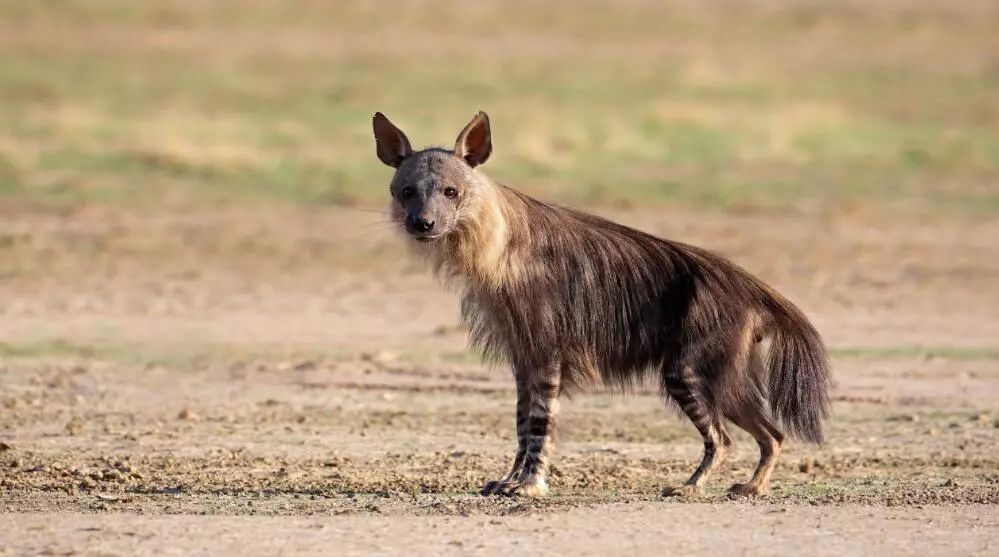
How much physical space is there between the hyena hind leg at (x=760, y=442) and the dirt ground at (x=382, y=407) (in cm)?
16

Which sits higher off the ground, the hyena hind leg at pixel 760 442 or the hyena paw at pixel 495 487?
the hyena hind leg at pixel 760 442

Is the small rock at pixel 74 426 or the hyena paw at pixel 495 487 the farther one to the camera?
the small rock at pixel 74 426

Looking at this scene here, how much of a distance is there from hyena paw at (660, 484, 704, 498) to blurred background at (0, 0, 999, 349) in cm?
441

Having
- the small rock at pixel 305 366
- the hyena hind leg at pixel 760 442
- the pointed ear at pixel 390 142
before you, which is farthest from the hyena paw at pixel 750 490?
the small rock at pixel 305 366

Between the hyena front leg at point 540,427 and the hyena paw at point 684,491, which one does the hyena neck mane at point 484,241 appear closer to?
the hyena front leg at point 540,427

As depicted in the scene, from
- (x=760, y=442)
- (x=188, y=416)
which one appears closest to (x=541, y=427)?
(x=760, y=442)

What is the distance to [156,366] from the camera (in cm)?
1175

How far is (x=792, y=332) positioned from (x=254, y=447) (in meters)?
2.66

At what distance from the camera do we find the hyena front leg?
8.13m

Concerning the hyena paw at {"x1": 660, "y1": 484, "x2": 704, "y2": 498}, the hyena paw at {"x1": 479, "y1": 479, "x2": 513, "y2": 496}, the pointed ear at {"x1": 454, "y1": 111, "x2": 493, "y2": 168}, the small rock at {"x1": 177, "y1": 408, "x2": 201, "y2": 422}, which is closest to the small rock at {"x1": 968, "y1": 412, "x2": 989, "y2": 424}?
the hyena paw at {"x1": 660, "y1": 484, "x2": 704, "y2": 498}

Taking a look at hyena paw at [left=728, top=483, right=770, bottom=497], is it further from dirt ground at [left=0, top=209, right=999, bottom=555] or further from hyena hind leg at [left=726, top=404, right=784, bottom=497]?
dirt ground at [left=0, top=209, right=999, bottom=555]

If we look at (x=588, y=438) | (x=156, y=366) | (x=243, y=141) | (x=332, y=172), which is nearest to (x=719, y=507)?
(x=588, y=438)

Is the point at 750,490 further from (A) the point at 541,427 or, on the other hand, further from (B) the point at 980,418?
(B) the point at 980,418

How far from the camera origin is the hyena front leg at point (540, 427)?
813 cm
